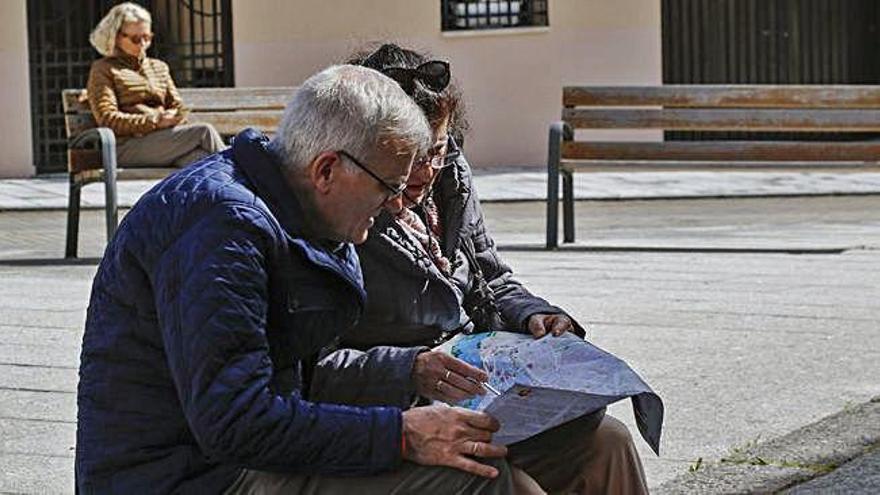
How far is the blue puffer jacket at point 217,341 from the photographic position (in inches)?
116

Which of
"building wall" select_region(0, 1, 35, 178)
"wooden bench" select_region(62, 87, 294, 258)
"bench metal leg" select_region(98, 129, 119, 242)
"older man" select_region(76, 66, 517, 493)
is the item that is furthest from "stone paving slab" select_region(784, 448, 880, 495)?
"building wall" select_region(0, 1, 35, 178)

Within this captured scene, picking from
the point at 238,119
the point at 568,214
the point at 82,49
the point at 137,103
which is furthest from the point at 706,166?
the point at 82,49

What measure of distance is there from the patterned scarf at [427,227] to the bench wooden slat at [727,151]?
7.33 m

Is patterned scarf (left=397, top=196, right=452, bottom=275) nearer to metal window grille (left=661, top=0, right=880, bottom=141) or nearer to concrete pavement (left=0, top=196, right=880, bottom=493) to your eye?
concrete pavement (left=0, top=196, right=880, bottom=493)

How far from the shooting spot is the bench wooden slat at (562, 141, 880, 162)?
37.5 ft

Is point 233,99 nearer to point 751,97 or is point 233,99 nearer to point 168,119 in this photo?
point 168,119

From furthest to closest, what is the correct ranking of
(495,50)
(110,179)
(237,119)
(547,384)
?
(495,50), (237,119), (110,179), (547,384)

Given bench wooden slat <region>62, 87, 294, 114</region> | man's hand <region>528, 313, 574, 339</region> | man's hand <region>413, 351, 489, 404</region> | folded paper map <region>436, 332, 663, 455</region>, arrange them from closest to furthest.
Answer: folded paper map <region>436, 332, 663, 455</region> → man's hand <region>413, 351, 489, 404</region> → man's hand <region>528, 313, 574, 339</region> → bench wooden slat <region>62, 87, 294, 114</region>

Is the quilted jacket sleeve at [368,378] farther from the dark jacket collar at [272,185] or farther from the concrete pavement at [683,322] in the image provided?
the concrete pavement at [683,322]

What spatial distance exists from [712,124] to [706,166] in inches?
14.0

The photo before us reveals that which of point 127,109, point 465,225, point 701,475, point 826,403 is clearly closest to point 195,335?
point 465,225

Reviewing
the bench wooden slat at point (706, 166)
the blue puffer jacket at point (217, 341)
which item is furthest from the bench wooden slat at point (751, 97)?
the blue puffer jacket at point (217, 341)

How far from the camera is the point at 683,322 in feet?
25.1

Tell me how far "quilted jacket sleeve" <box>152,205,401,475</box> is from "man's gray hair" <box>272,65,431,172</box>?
144 millimetres
